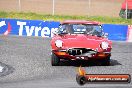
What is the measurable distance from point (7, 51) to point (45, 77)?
7.75m

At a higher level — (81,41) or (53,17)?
(81,41)

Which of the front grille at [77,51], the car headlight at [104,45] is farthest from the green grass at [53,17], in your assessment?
the front grille at [77,51]

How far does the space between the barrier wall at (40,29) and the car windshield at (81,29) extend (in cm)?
1095

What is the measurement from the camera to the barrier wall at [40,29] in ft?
90.8

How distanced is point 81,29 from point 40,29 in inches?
507

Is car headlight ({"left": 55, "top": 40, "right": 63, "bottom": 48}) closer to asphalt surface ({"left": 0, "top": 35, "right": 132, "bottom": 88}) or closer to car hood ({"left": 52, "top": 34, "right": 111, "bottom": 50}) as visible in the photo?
car hood ({"left": 52, "top": 34, "right": 111, "bottom": 50})

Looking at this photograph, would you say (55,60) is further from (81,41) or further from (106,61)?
(106,61)

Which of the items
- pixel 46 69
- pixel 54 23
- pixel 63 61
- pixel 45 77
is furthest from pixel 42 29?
pixel 45 77

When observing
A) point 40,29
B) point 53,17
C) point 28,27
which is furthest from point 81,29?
point 53,17

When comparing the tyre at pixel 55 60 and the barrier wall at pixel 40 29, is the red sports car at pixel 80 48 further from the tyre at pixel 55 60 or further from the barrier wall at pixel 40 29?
the barrier wall at pixel 40 29

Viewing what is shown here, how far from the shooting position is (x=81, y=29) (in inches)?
651

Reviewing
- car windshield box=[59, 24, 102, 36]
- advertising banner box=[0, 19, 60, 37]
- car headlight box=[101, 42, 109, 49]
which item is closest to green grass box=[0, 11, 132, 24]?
advertising banner box=[0, 19, 60, 37]

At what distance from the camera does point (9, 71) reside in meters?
14.5

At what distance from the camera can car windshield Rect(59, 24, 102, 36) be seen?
54.0 feet
